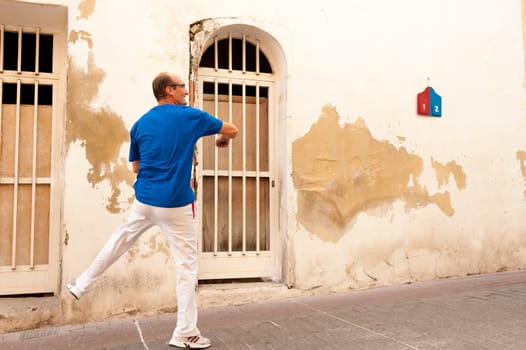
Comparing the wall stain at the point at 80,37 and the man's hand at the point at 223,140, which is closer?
the man's hand at the point at 223,140

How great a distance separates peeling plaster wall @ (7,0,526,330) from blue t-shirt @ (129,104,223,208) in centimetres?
150

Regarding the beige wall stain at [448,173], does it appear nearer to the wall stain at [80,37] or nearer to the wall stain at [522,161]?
the wall stain at [522,161]

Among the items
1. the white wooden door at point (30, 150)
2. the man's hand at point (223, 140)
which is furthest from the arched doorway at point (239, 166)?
the man's hand at point (223, 140)

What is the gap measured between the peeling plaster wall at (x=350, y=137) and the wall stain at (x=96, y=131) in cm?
1

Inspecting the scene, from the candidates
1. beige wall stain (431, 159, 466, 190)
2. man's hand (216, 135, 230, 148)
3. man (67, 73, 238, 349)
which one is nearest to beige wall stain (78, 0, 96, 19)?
man (67, 73, 238, 349)

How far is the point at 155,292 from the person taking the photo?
15.5 ft

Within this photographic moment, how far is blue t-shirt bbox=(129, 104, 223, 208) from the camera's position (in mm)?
3262

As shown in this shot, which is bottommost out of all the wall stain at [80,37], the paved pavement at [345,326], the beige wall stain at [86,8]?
the paved pavement at [345,326]

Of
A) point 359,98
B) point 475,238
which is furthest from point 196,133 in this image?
point 475,238

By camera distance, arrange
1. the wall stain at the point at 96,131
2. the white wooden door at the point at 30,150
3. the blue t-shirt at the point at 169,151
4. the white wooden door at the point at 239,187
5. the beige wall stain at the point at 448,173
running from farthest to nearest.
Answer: the beige wall stain at the point at 448,173 → the white wooden door at the point at 239,187 → the white wooden door at the point at 30,150 → the wall stain at the point at 96,131 → the blue t-shirt at the point at 169,151

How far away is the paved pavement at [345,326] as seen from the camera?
3594 mm

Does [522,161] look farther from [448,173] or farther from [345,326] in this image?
[345,326]

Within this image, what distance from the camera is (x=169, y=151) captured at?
3.27 m

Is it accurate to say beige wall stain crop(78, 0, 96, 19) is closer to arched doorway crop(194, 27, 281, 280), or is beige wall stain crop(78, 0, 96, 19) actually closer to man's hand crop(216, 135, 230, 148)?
arched doorway crop(194, 27, 281, 280)
